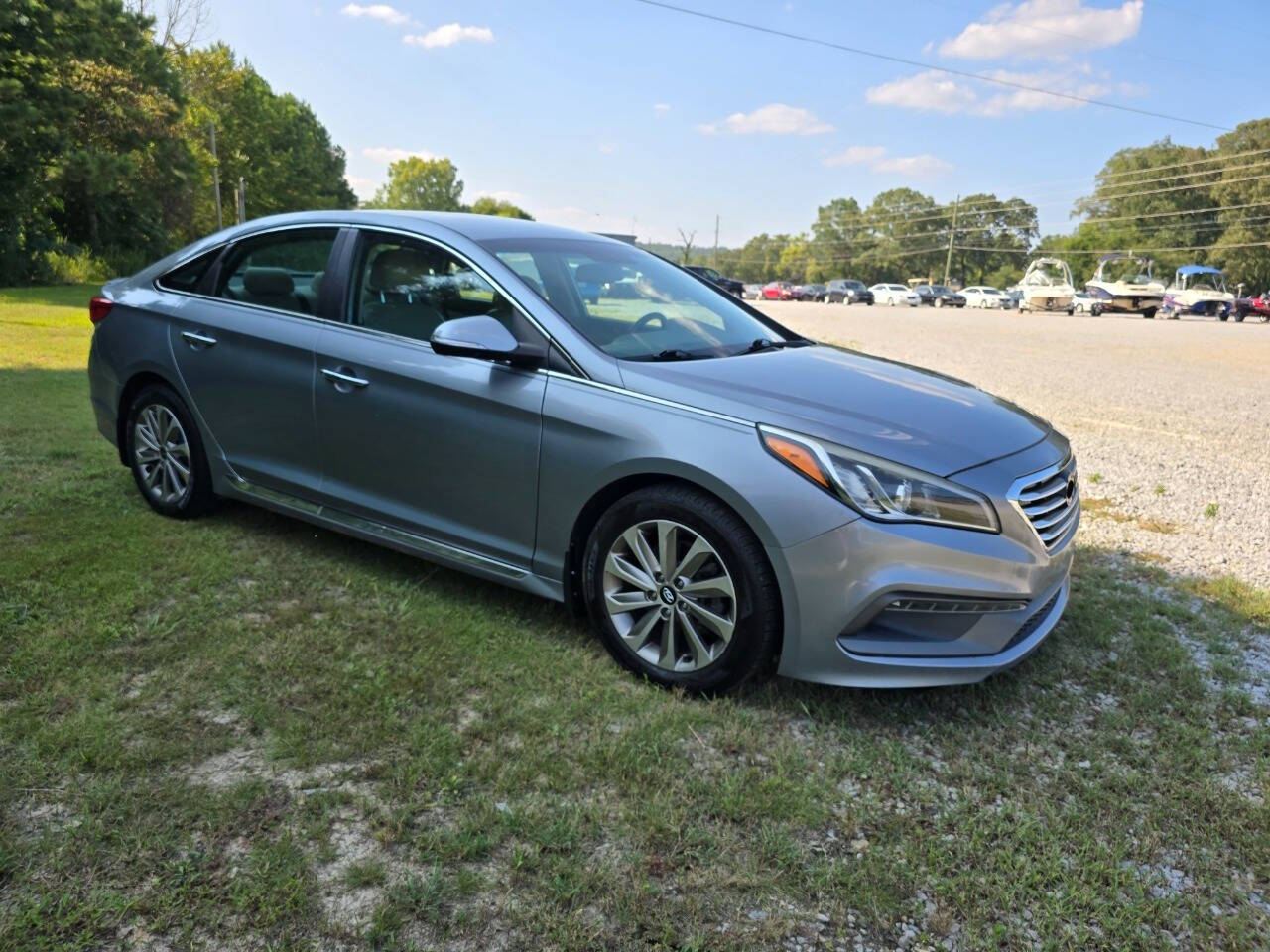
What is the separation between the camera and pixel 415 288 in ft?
12.3

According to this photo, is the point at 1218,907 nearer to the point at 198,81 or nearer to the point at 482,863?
the point at 482,863

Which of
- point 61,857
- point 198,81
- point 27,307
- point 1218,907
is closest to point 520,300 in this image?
point 61,857

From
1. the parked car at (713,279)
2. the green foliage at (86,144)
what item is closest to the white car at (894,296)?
the green foliage at (86,144)

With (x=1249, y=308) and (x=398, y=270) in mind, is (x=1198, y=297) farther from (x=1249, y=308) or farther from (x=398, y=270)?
(x=398, y=270)

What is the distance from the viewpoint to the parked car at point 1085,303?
128 ft

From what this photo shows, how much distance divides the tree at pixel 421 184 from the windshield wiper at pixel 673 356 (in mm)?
109705

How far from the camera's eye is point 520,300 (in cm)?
343

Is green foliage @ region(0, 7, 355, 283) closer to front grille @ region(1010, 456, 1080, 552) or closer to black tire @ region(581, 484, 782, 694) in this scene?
black tire @ region(581, 484, 782, 694)

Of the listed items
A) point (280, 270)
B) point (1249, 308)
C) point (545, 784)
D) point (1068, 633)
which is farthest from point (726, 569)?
point (1249, 308)

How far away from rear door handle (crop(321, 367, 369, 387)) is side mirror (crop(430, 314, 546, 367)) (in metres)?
0.52

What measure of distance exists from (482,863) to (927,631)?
151 centimetres

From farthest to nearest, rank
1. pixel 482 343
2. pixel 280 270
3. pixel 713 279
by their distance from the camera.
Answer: pixel 713 279, pixel 280 270, pixel 482 343

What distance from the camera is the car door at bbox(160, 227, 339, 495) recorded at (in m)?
3.90

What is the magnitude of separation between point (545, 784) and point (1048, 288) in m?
43.5
